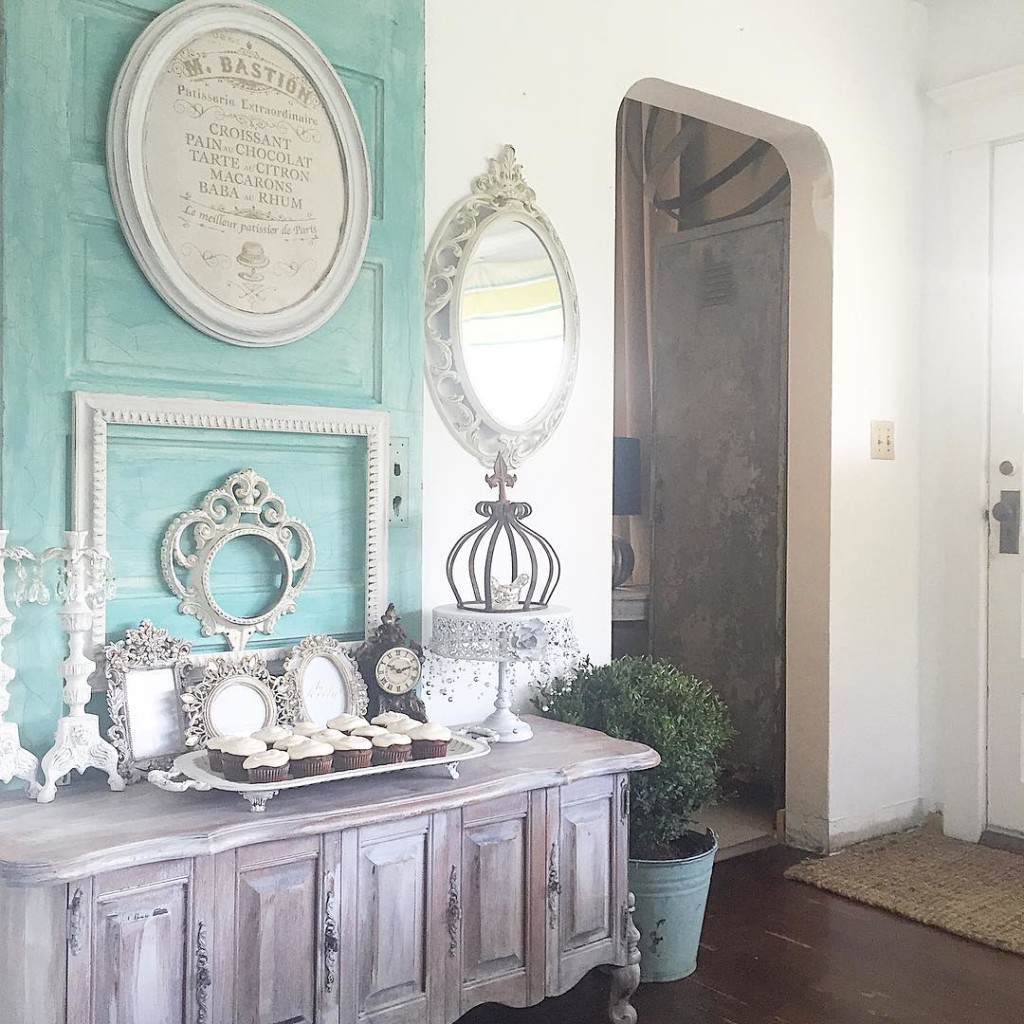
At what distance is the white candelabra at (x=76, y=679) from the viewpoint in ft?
6.24

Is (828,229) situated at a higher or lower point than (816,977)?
higher

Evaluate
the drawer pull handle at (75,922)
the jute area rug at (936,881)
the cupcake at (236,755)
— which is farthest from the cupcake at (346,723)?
the jute area rug at (936,881)

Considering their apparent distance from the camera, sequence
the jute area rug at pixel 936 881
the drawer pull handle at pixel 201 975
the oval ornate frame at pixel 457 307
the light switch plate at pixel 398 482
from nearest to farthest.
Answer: the drawer pull handle at pixel 201 975 < the light switch plate at pixel 398 482 < the oval ornate frame at pixel 457 307 < the jute area rug at pixel 936 881

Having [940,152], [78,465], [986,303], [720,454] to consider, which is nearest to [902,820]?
[720,454]

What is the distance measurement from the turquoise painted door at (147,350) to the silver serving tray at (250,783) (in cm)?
26

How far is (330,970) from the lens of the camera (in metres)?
1.90

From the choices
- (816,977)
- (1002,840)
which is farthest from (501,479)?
(1002,840)

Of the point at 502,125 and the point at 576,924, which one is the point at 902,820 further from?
the point at 502,125

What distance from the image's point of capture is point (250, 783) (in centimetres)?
185

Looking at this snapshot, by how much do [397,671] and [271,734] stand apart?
400 millimetres

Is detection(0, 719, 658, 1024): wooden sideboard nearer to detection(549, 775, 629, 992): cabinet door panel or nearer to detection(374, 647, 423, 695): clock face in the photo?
detection(549, 775, 629, 992): cabinet door panel

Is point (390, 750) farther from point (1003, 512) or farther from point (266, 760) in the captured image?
point (1003, 512)

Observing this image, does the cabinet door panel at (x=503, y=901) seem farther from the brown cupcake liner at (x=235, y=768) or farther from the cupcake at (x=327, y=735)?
the brown cupcake liner at (x=235, y=768)

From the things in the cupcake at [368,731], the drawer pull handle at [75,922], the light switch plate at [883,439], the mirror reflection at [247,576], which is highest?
the light switch plate at [883,439]
